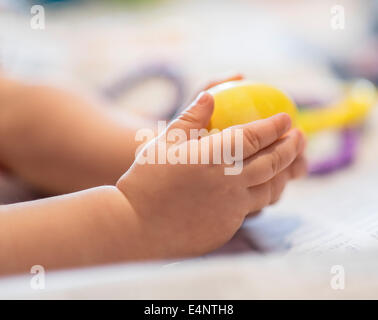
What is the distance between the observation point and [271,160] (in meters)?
0.42

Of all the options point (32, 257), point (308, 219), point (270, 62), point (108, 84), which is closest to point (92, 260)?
Answer: point (32, 257)

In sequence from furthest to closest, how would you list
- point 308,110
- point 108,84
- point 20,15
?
point 20,15 → point 108,84 → point 308,110

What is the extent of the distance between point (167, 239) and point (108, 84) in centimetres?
49

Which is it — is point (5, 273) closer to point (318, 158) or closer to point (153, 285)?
point (153, 285)

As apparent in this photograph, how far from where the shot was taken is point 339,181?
0.58 metres

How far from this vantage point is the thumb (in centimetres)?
41

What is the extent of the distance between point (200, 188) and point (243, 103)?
10cm

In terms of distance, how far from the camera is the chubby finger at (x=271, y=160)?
412mm
